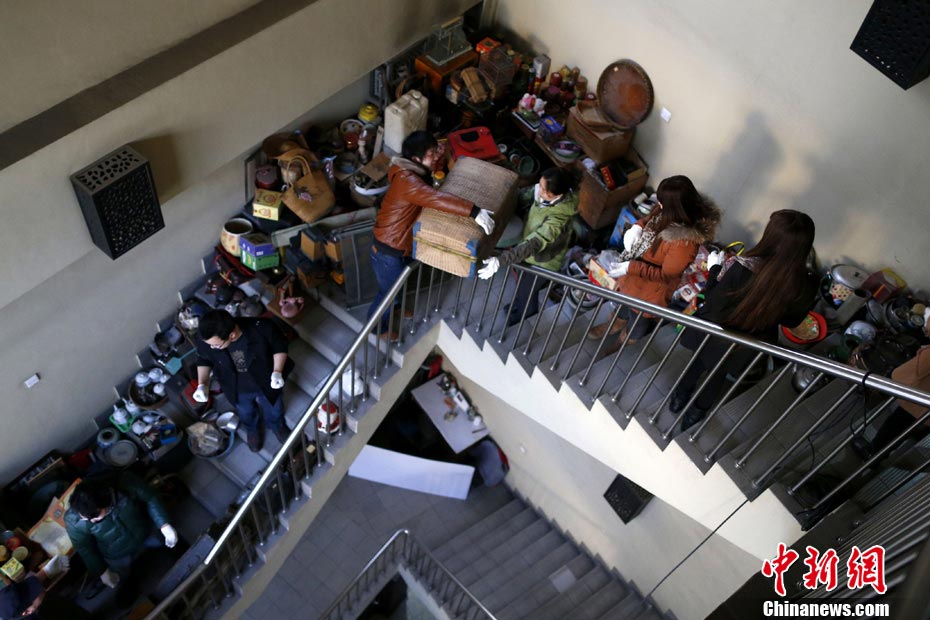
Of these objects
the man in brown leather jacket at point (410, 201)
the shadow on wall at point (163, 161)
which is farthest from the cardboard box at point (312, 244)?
the shadow on wall at point (163, 161)

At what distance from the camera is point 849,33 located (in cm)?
375

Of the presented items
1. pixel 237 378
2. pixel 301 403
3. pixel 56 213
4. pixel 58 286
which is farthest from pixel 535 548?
pixel 56 213

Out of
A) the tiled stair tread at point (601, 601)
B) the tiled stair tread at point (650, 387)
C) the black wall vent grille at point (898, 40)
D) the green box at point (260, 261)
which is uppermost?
the black wall vent grille at point (898, 40)

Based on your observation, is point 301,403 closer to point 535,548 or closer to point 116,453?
point 116,453

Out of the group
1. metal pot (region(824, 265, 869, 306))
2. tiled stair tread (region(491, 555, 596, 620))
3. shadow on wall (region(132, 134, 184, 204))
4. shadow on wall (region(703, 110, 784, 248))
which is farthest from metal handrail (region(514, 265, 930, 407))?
tiled stair tread (region(491, 555, 596, 620))

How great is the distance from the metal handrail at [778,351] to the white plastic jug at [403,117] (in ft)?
6.86

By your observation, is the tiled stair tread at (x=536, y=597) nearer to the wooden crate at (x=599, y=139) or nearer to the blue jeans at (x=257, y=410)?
the blue jeans at (x=257, y=410)

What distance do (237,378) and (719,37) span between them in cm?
396

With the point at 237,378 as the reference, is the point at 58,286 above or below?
above

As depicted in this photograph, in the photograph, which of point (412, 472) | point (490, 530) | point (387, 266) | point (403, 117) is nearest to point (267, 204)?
point (403, 117)

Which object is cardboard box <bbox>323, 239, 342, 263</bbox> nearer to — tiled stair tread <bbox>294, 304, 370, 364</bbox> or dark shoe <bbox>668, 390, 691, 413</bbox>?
tiled stair tread <bbox>294, 304, 370, 364</bbox>

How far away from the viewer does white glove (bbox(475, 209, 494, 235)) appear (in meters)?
3.64

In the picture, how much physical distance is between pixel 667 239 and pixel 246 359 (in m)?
2.88
